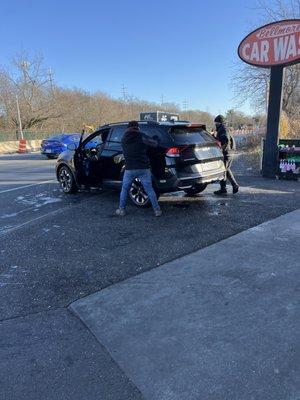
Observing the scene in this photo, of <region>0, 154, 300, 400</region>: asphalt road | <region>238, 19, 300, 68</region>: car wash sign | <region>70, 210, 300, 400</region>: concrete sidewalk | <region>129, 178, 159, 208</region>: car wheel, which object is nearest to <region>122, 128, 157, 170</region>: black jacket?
<region>129, 178, 159, 208</region>: car wheel

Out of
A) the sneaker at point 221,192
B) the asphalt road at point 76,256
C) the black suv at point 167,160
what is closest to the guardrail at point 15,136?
the asphalt road at point 76,256

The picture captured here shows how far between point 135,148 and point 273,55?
6.16m

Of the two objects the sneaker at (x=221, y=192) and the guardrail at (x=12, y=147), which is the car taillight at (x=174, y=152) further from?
the guardrail at (x=12, y=147)

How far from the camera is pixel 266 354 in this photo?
2959mm

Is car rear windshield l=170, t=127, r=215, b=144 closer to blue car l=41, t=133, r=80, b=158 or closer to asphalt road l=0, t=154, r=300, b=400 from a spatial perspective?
asphalt road l=0, t=154, r=300, b=400

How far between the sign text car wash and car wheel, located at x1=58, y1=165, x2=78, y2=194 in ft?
18.6

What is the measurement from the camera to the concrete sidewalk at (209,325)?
2.69 m

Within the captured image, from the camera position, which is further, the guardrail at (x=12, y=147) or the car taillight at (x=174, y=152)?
the guardrail at (x=12, y=147)

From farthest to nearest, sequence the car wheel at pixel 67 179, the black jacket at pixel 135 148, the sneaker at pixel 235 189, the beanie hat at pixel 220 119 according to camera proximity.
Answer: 1. the car wheel at pixel 67 179
2. the sneaker at pixel 235 189
3. the beanie hat at pixel 220 119
4. the black jacket at pixel 135 148

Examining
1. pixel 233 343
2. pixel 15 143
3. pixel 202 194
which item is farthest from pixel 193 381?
pixel 15 143

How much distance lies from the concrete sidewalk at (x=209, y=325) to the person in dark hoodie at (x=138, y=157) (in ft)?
7.44

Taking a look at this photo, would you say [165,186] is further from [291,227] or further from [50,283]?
[50,283]

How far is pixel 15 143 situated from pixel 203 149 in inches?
1468

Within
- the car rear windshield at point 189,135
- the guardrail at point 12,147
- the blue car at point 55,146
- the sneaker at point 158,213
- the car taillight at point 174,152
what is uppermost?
the car rear windshield at point 189,135
